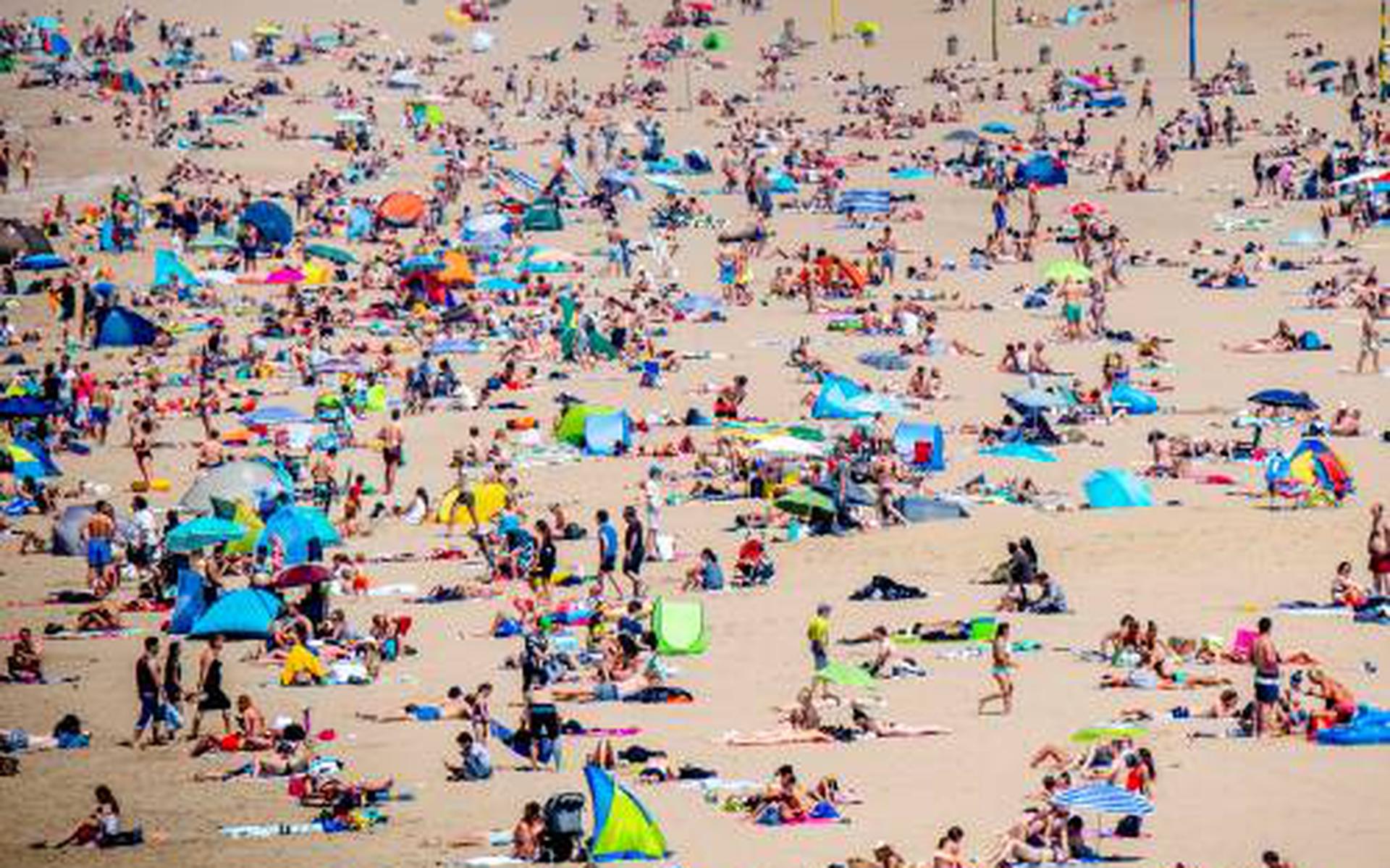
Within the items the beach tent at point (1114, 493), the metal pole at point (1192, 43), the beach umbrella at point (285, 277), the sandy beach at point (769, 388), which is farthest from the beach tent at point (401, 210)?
the beach tent at point (1114, 493)

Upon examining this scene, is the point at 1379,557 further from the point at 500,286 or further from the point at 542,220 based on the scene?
the point at 542,220

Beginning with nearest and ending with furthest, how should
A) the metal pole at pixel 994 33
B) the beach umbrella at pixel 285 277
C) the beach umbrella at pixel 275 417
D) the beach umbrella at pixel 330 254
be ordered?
the beach umbrella at pixel 275 417 < the beach umbrella at pixel 285 277 < the beach umbrella at pixel 330 254 < the metal pole at pixel 994 33

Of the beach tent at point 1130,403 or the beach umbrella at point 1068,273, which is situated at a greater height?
the beach umbrella at point 1068,273

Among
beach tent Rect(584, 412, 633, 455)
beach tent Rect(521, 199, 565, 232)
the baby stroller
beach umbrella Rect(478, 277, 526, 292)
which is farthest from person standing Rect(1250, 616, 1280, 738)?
beach tent Rect(521, 199, 565, 232)

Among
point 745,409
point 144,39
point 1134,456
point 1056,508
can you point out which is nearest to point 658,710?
point 1056,508

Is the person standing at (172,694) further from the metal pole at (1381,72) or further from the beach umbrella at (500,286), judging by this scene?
the metal pole at (1381,72)

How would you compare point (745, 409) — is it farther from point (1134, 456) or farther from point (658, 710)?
point (658, 710)

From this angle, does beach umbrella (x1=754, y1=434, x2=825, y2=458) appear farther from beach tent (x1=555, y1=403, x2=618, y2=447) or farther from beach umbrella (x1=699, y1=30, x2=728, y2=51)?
beach umbrella (x1=699, y1=30, x2=728, y2=51)
